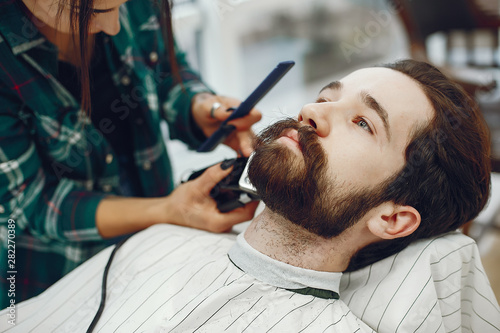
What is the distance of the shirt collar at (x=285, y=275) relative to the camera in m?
1.13

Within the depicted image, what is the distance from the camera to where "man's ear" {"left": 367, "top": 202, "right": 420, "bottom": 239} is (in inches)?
42.9

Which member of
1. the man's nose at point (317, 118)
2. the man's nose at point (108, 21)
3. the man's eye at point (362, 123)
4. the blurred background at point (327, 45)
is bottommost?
the blurred background at point (327, 45)

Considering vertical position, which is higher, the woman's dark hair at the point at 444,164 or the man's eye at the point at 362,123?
the man's eye at the point at 362,123

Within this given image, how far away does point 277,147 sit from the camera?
1071mm

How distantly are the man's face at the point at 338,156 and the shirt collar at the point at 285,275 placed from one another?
0.13m

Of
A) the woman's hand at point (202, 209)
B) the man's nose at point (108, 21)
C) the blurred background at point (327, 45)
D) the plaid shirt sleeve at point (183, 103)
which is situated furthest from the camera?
the blurred background at point (327, 45)

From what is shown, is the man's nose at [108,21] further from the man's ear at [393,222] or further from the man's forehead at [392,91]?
the man's ear at [393,222]

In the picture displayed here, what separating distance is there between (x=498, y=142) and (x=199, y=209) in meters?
1.44

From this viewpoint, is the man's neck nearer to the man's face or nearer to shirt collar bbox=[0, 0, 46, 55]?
the man's face

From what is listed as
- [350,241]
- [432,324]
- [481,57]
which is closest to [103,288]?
[350,241]

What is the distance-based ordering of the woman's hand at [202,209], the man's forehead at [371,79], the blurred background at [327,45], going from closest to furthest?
the man's forehead at [371,79]
the woman's hand at [202,209]
the blurred background at [327,45]

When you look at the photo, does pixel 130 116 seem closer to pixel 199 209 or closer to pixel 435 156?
pixel 199 209

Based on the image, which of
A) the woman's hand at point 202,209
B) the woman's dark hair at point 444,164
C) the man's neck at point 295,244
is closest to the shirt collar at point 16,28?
the woman's hand at point 202,209

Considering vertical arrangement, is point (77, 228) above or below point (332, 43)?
above
